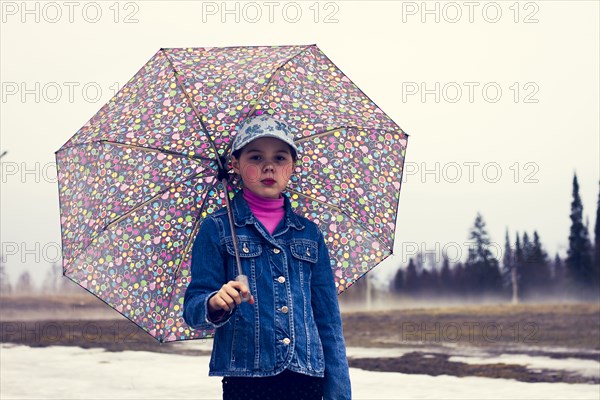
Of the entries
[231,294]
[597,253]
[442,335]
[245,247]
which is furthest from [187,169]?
[597,253]

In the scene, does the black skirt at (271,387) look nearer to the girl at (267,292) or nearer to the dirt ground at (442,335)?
the girl at (267,292)

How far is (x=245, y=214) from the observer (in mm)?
3336

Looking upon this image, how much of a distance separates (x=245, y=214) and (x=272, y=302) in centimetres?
35

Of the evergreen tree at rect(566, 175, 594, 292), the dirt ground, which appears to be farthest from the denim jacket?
the evergreen tree at rect(566, 175, 594, 292)

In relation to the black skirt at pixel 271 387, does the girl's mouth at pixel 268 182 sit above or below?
above

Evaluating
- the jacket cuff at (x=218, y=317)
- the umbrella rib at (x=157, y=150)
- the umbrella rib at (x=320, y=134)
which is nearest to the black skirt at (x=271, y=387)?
the jacket cuff at (x=218, y=317)

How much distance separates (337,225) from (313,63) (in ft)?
2.30

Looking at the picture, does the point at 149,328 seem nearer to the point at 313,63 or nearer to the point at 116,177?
the point at 116,177

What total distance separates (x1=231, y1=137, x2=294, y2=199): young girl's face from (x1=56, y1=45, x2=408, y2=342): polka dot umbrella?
343 mm

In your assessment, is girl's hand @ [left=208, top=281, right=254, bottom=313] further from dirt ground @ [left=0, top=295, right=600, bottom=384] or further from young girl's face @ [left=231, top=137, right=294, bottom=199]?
dirt ground @ [left=0, top=295, right=600, bottom=384]

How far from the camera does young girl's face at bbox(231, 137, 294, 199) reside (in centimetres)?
336

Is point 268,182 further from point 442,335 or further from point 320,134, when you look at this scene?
point 442,335

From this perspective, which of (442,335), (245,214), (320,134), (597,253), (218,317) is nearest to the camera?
(218,317)

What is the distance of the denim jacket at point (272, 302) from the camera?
312cm
